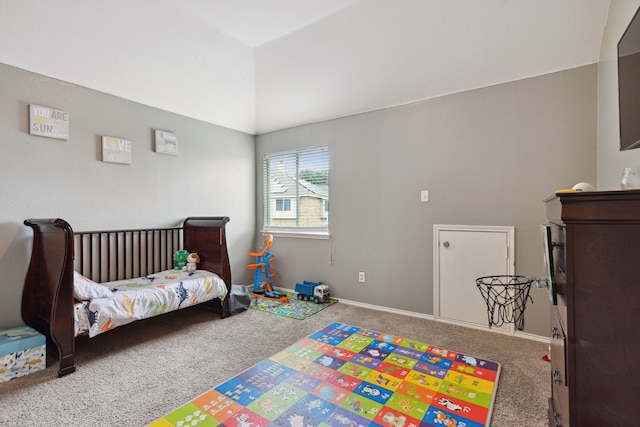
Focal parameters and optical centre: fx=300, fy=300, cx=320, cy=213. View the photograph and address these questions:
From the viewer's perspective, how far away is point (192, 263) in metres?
3.29

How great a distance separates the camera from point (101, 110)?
9.34 ft

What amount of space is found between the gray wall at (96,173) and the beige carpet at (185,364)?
898mm

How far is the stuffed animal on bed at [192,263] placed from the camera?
327cm

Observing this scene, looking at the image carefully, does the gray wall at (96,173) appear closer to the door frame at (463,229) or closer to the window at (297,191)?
the window at (297,191)

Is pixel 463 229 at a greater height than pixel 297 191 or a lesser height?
lesser

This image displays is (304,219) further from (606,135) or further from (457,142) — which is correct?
(606,135)

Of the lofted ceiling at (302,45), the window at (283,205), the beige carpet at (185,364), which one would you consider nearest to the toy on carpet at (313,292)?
the beige carpet at (185,364)

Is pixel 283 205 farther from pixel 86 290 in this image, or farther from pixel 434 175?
pixel 86 290

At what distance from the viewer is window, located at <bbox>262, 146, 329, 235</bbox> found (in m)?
3.87

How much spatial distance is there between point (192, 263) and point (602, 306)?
10.8 feet

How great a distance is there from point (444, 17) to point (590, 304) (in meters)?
2.34

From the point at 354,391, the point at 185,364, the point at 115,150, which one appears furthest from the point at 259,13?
the point at 354,391

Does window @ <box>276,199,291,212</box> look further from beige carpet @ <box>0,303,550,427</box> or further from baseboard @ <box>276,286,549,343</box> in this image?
beige carpet @ <box>0,303,550,427</box>

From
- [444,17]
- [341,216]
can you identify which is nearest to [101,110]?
[341,216]
